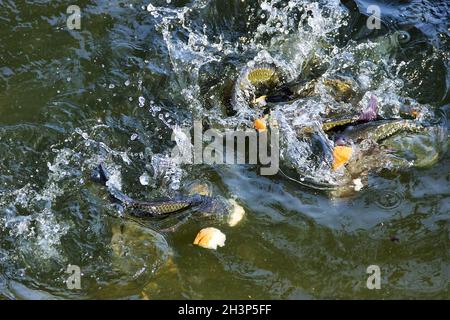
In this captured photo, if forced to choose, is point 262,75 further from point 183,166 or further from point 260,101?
point 183,166

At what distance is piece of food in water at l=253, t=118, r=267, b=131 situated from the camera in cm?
411

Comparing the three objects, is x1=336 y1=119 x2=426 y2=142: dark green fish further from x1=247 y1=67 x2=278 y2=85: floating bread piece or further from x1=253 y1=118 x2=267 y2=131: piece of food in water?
x1=247 y1=67 x2=278 y2=85: floating bread piece

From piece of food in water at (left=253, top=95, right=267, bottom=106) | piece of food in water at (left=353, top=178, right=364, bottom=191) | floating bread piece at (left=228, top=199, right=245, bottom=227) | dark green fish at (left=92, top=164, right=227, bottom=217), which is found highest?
piece of food in water at (left=253, top=95, right=267, bottom=106)

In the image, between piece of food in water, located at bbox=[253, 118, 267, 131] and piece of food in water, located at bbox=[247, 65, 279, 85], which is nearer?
piece of food in water, located at bbox=[253, 118, 267, 131]

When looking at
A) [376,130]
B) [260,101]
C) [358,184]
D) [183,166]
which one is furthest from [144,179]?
[376,130]

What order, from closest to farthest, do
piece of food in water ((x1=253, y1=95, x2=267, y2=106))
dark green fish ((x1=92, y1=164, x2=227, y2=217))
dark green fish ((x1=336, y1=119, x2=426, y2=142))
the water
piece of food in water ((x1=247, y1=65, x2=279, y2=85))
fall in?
the water
dark green fish ((x1=92, y1=164, x2=227, y2=217))
dark green fish ((x1=336, y1=119, x2=426, y2=142))
piece of food in water ((x1=253, y1=95, x2=267, y2=106))
piece of food in water ((x1=247, y1=65, x2=279, y2=85))

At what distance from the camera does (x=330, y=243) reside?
11.6ft

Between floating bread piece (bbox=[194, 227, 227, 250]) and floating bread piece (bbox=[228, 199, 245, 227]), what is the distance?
12 centimetres

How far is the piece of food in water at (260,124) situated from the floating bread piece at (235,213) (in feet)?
2.29

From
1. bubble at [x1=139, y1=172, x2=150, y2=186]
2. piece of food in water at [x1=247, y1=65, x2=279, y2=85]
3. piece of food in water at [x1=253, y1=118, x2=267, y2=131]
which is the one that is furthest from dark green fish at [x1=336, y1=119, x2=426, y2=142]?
bubble at [x1=139, y1=172, x2=150, y2=186]

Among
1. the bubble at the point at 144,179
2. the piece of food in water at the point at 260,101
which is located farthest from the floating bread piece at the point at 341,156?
the bubble at the point at 144,179

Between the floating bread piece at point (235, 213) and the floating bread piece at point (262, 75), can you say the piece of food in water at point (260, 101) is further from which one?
the floating bread piece at point (235, 213)

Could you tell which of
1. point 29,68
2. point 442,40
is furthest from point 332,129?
point 29,68
